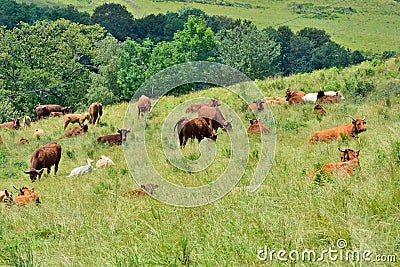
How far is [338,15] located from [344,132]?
123m

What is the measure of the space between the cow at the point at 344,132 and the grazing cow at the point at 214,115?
3684 mm

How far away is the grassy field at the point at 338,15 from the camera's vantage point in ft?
315

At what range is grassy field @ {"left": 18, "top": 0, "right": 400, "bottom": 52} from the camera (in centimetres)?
9599

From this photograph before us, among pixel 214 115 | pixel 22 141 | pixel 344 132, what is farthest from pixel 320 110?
pixel 22 141

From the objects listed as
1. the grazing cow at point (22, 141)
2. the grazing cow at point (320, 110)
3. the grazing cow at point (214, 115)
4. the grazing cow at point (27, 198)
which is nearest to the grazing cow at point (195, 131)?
the grazing cow at point (214, 115)

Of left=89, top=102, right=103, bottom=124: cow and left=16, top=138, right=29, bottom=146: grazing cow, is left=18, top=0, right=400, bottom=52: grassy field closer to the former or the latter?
left=89, top=102, right=103, bottom=124: cow

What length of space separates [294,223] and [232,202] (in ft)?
4.13

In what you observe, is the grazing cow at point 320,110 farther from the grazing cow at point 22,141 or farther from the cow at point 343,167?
the grazing cow at point 22,141

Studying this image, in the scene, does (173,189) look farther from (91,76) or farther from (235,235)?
(91,76)

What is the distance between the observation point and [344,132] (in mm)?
10406

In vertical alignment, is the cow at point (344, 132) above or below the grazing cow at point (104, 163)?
above

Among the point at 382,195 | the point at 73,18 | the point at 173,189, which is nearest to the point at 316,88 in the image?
the point at 173,189

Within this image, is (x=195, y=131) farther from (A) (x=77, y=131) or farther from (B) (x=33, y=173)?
(A) (x=77, y=131)

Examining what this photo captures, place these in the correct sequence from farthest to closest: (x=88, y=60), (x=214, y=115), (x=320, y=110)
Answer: (x=88, y=60) < (x=320, y=110) < (x=214, y=115)
